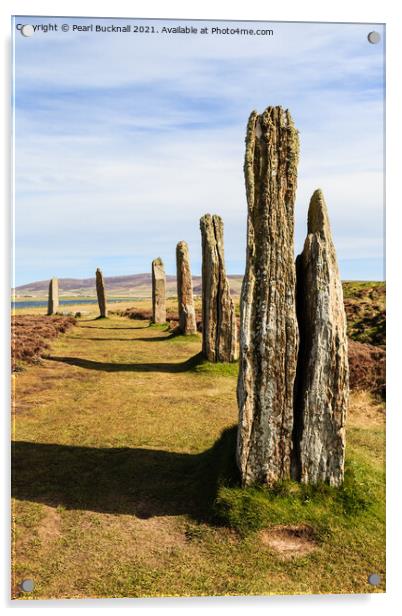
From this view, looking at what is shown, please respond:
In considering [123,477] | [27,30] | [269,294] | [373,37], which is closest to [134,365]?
[123,477]

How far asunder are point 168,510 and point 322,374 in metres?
3.28

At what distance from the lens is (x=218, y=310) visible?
62.6 ft

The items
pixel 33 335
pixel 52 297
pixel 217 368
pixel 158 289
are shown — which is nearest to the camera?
pixel 217 368

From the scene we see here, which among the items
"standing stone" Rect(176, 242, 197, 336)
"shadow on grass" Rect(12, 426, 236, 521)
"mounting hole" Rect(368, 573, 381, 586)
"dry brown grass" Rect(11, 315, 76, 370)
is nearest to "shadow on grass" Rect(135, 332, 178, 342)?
"standing stone" Rect(176, 242, 197, 336)

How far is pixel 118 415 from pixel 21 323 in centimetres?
1817

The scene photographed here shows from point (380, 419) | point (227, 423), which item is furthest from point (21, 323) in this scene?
point (380, 419)

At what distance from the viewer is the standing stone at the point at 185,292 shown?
2620cm

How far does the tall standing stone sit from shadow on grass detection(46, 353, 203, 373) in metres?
0.85

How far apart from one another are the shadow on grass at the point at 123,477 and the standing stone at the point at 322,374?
52.4 inches

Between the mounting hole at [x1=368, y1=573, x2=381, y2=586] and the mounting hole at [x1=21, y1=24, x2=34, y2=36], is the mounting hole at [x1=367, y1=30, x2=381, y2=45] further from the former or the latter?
the mounting hole at [x1=368, y1=573, x2=381, y2=586]

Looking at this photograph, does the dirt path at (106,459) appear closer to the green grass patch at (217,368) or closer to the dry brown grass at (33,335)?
the green grass patch at (217,368)

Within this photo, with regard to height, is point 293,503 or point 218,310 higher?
point 218,310

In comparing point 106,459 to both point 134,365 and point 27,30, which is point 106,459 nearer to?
point 27,30
